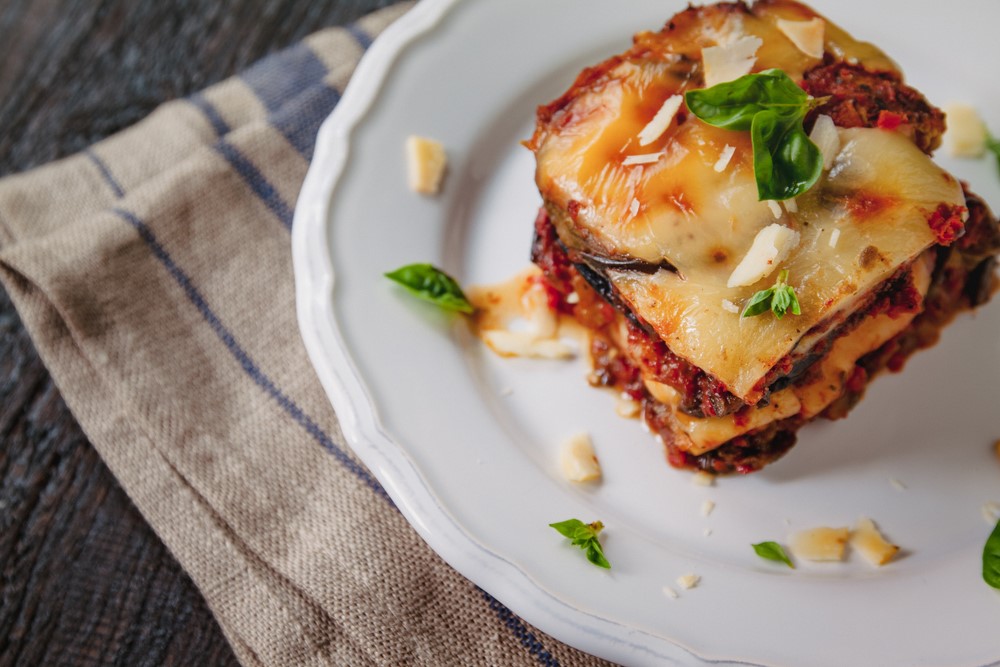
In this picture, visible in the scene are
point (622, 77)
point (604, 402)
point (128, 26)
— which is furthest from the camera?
point (128, 26)

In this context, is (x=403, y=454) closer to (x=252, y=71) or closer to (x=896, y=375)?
(x=896, y=375)

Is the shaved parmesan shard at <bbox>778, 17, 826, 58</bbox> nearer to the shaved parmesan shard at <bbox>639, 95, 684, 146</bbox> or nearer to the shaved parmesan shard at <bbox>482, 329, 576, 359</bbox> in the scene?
the shaved parmesan shard at <bbox>639, 95, 684, 146</bbox>

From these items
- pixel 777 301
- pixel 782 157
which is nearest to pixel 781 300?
pixel 777 301

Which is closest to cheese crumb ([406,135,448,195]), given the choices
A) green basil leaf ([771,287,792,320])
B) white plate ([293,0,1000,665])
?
white plate ([293,0,1000,665])

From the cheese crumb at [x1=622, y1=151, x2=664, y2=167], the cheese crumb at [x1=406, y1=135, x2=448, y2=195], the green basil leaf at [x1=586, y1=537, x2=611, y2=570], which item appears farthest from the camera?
the cheese crumb at [x1=406, y1=135, x2=448, y2=195]

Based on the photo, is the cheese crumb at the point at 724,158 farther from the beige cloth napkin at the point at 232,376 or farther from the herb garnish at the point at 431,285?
the beige cloth napkin at the point at 232,376

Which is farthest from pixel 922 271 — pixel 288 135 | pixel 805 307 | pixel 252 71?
pixel 252 71

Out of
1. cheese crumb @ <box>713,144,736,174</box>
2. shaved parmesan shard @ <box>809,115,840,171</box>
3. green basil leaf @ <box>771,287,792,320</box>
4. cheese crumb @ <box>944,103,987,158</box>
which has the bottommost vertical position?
cheese crumb @ <box>944,103,987,158</box>
